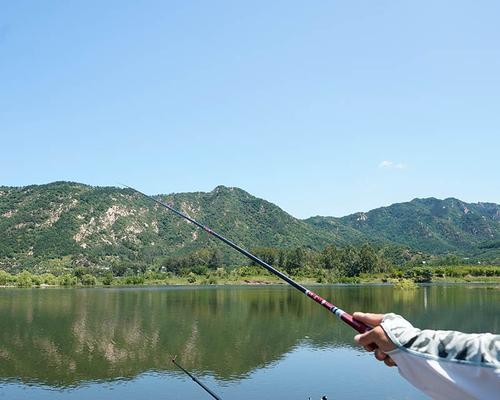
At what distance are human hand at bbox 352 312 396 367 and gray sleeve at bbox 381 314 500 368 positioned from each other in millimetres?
25

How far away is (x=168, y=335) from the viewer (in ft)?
130

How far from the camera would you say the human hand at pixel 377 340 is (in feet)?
6.66

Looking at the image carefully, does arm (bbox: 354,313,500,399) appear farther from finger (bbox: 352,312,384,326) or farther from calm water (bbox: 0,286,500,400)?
calm water (bbox: 0,286,500,400)

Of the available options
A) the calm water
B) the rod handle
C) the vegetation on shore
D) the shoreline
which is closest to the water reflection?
the calm water

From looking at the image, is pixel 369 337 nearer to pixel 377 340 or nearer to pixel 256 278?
pixel 377 340

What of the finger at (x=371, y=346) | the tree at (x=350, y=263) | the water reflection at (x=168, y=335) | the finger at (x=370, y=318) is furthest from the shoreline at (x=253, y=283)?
the finger at (x=371, y=346)

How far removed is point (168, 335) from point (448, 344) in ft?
130

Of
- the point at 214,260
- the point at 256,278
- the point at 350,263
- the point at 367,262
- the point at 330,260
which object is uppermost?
the point at 330,260

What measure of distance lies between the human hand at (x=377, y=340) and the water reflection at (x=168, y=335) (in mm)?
24546

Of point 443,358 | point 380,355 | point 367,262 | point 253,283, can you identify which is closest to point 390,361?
point 380,355

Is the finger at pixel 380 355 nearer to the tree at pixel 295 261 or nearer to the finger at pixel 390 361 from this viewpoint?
the finger at pixel 390 361

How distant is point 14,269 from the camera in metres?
166

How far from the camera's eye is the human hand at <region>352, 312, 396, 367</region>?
2.03 metres

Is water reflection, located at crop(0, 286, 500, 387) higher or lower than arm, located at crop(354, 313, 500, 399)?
lower
